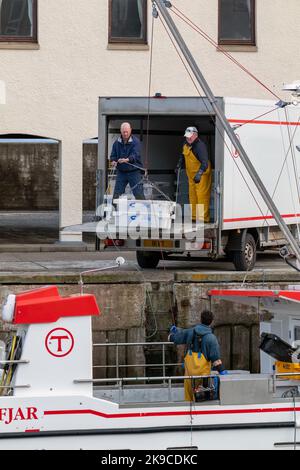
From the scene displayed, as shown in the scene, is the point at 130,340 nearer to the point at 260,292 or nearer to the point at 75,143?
the point at 260,292

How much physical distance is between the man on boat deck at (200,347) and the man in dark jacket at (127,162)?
5875 mm

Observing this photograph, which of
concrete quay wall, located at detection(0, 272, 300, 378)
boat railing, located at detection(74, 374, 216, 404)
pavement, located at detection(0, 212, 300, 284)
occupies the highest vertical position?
pavement, located at detection(0, 212, 300, 284)

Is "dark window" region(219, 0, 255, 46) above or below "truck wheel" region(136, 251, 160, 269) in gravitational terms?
above

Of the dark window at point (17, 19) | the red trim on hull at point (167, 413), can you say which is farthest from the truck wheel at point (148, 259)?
the dark window at point (17, 19)

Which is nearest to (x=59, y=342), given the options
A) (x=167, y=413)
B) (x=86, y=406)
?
(x=86, y=406)

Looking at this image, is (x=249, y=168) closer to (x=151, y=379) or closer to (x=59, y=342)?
(x=151, y=379)

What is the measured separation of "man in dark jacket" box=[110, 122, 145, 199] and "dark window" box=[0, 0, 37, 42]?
7.79 meters

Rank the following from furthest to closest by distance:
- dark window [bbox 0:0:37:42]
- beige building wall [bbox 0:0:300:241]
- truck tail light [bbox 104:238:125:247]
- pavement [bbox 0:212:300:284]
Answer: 1. dark window [bbox 0:0:37:42]
2. beige building wall [bbox 0:0:300:241]
3. truck tail light [bbox 104:238:125:247]
4. pavement [bbox 0:212:300:284]

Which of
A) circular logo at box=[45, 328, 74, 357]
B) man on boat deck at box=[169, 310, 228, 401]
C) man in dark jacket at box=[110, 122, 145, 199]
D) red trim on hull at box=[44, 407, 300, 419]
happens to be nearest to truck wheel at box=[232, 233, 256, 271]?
man in dark jacket at box=[110, 122, 145, 199]

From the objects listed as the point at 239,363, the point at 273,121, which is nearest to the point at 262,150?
the point at 273,121

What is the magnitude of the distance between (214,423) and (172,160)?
863cm

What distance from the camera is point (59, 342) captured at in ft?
47.2

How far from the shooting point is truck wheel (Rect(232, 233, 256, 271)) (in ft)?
67.6

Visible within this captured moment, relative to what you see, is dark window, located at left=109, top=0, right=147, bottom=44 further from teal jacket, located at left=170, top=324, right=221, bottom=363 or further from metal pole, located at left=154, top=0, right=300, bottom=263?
teal jacket, located at left=170, top=324, right=221, bottom=363
